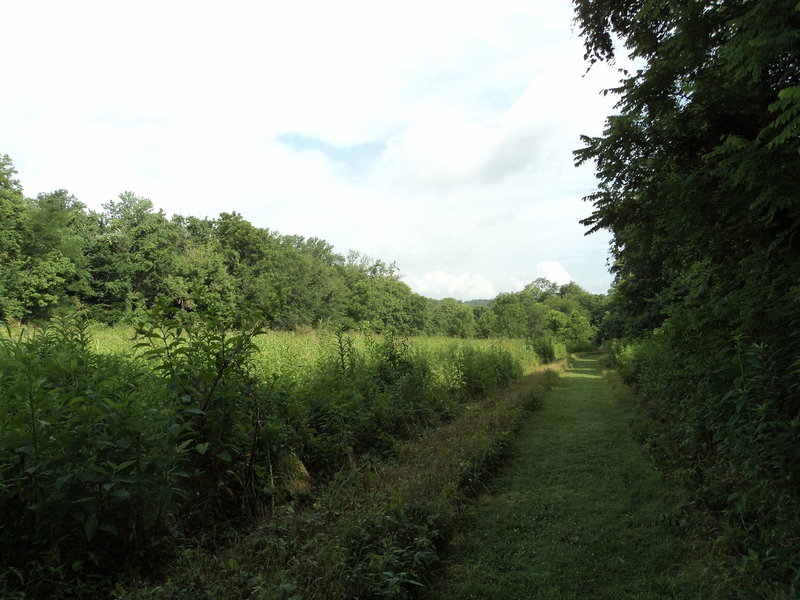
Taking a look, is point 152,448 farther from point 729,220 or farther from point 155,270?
point 155,270

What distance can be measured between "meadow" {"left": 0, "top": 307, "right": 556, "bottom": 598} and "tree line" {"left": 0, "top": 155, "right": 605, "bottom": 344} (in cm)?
63

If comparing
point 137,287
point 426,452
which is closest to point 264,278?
point 137,287

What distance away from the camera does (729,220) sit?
14.6 ft

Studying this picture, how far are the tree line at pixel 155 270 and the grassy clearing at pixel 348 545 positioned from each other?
2.29 metres

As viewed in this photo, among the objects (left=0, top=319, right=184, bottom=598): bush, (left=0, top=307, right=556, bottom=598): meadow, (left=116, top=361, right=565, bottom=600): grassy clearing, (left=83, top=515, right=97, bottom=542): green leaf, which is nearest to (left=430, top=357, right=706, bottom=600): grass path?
(left=116, top=361, right=565, bottom=600): grassy clearing

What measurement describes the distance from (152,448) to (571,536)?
426cm

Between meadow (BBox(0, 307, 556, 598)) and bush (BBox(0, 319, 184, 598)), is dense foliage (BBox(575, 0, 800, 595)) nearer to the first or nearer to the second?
meadow (BBox(0, 307, 556, 598))

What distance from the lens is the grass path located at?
3.57 meters

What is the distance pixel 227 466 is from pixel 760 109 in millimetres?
7010

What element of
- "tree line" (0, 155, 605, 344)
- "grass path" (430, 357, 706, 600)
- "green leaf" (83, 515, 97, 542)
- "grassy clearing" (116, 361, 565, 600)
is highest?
"tree line" (0, 155, 605, 344)

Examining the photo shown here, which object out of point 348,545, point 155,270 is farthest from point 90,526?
point 155,270

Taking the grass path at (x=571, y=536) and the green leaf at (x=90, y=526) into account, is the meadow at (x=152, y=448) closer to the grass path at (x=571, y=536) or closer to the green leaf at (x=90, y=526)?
the green leaf at (x=90, y=526)

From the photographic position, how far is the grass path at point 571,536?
3.57 metres

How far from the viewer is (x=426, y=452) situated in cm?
701
